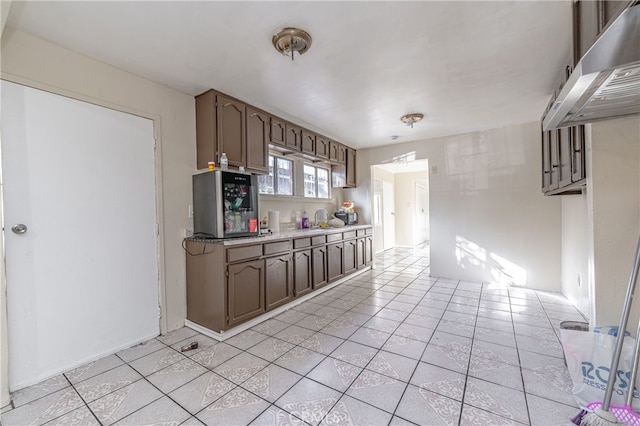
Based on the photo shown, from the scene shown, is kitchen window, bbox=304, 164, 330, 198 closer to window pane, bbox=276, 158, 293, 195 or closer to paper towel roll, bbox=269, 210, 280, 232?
window pane, bbox=276, 158, 293, 195

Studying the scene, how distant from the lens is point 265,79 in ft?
7.66

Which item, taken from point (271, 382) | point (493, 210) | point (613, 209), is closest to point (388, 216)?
point (493, 210)

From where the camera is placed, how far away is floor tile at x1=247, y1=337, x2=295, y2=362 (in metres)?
2.00

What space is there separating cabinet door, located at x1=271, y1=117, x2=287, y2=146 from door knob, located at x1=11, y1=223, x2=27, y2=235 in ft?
7.38

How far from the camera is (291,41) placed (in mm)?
1762

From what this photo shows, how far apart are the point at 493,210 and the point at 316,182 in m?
2.87

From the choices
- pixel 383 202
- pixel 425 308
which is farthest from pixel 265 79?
pixel 383 202

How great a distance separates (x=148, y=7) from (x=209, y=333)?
8.28 ft

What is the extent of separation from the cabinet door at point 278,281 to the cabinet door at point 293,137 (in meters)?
1.52

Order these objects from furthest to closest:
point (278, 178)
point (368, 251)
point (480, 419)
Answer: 1. point (368, 251)
2. point (278, 178)
3. point (480, 419)

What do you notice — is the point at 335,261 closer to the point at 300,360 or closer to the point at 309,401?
the point at 300,360

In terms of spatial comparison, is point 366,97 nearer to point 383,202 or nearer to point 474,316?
point 474,316

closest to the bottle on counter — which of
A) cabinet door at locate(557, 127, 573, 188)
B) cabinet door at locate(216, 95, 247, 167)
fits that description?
cabinet door at locate(216, 95, 247, 167)

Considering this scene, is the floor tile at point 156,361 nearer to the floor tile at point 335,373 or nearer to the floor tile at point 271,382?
the floor tile at point 271,382
